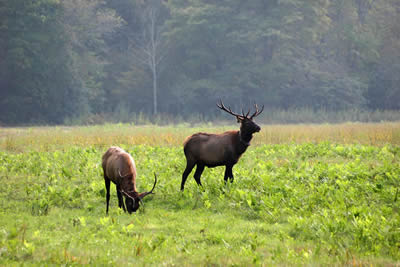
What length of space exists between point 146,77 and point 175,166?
39.4 metres

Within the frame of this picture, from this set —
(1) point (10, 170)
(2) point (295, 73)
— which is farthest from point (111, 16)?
(1) point (10, 170)

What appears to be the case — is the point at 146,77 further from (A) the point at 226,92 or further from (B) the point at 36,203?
(B) the point at 36,203

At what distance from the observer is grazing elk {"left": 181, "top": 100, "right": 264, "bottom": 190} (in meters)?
11.7

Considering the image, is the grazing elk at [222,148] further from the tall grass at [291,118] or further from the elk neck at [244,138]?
the tall grass at [291,118]

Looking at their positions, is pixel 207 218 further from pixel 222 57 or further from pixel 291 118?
pixel 222 57

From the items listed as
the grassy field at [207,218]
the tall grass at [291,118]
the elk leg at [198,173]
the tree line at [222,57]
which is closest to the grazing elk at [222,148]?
the elk leg at [198,173]

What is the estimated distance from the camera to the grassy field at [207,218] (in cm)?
710

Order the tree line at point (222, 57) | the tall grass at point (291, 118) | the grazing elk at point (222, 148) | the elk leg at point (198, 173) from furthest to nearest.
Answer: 1. the tree line at point (222, 57)
2. the tall grass at point (291, 118)
3. the elk leg at point (198, 173)
4. the grazing elk at point (222, 148)

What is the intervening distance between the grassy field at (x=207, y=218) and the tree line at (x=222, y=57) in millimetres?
34345

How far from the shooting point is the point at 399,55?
51.8 meters

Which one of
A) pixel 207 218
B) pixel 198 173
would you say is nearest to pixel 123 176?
pixel 207 218

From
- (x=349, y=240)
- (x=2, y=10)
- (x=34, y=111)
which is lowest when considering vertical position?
(x=34, y=111)

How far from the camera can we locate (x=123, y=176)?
9.76m

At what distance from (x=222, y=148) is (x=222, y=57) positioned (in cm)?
4252
